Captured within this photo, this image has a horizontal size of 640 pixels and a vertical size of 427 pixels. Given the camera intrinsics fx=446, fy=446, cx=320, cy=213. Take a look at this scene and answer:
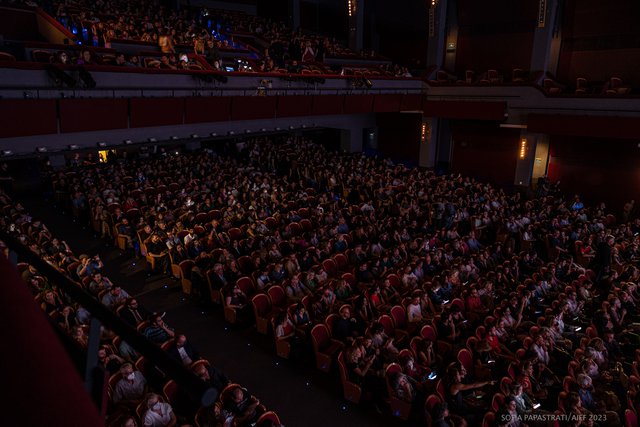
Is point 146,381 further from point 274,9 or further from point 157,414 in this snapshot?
point 274,9

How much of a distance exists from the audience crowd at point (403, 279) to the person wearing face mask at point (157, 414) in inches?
25.8

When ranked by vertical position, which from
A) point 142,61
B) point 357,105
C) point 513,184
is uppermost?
point 142,61

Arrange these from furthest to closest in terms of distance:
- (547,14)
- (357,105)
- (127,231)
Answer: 1. (357,105)
2. (547,14)
3. (127,231)

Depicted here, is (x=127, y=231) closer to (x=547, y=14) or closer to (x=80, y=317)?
(x=80, y=317)

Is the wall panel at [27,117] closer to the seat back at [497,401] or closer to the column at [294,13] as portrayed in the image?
the seat back at [497,401]

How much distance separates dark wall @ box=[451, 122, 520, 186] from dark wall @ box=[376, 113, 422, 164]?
2.11 meters

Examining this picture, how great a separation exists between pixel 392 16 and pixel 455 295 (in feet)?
60.1

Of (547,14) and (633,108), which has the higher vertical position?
(547,14)

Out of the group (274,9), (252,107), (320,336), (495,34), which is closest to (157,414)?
(320,336)

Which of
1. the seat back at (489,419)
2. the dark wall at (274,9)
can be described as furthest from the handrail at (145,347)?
the dark wall at (274,9)

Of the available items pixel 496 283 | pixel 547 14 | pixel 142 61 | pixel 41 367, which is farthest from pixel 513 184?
pixel 41 367

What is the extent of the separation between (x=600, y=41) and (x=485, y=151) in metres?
5.68

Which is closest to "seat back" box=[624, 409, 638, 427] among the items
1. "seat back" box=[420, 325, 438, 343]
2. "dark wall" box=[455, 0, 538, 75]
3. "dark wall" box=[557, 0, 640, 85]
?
"seat back" box=[420, 325, 438, 343]

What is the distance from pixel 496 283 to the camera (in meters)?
9.05
